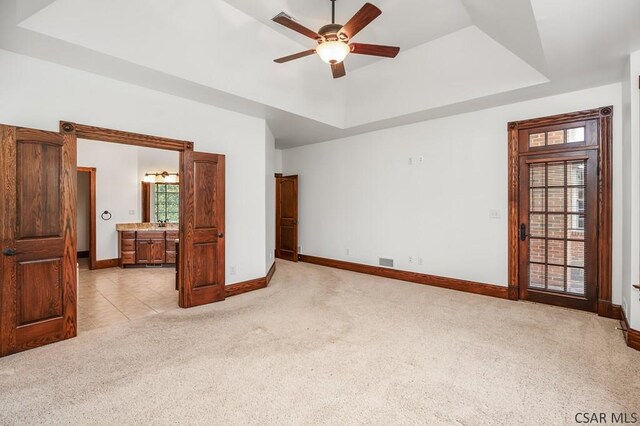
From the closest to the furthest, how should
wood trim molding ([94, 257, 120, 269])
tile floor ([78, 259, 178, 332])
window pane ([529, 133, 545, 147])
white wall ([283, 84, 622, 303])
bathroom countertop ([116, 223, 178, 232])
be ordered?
tile floor ([78, 259, 178, 332])
window pane ([529, 133, 545, 147])
white wall ([283, 84, 622, 303])
wood trim molding ([94, 257, 120, 269])
bathroom countertop ([116, 223, 178, 232])

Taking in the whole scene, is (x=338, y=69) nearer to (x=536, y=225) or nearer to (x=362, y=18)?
(x=362, y=18)

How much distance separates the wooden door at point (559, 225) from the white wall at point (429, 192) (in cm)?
22

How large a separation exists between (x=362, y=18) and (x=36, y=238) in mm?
3678

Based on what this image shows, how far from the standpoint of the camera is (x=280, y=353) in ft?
9.11

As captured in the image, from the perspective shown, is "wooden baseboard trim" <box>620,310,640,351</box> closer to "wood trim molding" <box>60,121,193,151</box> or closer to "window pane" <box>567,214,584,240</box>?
"window pane" <box>567,214,584,240</box>

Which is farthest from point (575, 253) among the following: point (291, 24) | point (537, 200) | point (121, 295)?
point (121, 295)

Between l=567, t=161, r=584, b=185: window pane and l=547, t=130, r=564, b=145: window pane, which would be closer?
l=567, t=161, r=584, b=185: window pane

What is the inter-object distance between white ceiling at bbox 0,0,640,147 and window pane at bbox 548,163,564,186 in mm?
974

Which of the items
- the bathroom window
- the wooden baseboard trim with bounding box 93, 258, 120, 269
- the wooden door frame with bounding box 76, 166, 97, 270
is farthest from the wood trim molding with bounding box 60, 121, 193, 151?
the bathroom window

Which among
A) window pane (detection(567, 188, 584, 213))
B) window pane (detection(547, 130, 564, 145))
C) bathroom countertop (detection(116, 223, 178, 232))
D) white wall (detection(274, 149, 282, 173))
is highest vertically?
white wall (detection(274, 149, 282, 173))

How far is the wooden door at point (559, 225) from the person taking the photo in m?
3.84

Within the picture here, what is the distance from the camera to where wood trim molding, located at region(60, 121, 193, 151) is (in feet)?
10.3

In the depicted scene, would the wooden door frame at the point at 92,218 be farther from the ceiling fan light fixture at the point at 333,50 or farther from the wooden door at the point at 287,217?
the ceiling fan light fixture at the point at 333,50

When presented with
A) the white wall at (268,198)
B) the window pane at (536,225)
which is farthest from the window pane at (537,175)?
the white wall at (268,198)
